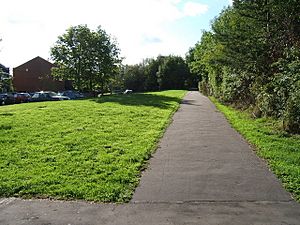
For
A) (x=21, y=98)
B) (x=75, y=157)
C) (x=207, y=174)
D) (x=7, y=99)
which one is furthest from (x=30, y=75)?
(x=207, y=174)

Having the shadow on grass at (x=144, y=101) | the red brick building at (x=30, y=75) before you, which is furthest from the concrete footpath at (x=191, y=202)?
the red brick building at (x=30, y=75)

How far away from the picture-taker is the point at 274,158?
801 cm

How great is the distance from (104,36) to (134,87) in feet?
143

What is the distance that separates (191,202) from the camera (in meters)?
5.36

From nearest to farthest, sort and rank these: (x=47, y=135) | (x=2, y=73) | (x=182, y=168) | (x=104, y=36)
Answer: (x=182, y=168)
(x=47, y=135)
(x=2, y=73)
(x=104, y=36)

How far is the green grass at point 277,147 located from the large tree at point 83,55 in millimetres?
30291

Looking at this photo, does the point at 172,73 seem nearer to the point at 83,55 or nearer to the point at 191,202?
the point at 83,55

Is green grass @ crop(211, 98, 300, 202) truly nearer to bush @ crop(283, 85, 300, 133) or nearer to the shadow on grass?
bush @ crop(283, 85, 300, 133)

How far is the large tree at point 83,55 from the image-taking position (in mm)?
41719

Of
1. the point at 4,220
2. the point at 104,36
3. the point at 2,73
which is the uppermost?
the point at 104,36

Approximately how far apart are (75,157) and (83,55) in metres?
34.8

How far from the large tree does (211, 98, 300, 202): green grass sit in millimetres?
30291

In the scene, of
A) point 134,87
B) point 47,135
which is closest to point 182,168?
point 47,135

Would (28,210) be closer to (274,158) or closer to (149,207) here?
(149,207)
